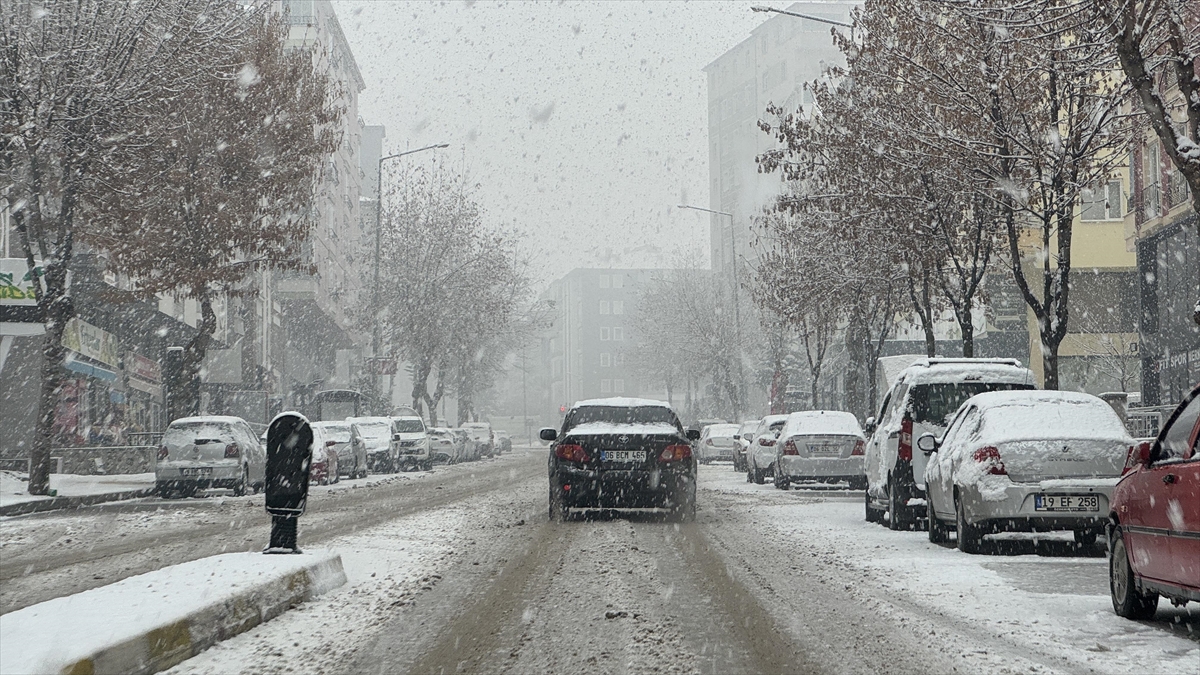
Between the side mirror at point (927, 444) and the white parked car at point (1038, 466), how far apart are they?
1.21 metres

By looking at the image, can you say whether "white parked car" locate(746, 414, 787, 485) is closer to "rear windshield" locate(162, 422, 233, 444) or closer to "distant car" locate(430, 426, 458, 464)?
"rear windshield" locate(162, 422, 233, 444)

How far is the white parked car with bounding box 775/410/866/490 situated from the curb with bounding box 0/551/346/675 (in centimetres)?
1821

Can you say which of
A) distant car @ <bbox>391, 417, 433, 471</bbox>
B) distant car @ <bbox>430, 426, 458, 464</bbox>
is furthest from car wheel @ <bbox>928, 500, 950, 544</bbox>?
distant car @ <bbox>430, 426, 458, 464</bbox>

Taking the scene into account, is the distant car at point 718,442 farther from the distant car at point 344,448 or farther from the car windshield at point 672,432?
the distant car at point 344,448

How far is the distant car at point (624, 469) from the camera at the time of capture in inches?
669

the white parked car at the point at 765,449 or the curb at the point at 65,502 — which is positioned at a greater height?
the white parked car at the point at 765,449

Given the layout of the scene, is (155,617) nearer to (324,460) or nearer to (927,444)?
(927,444)

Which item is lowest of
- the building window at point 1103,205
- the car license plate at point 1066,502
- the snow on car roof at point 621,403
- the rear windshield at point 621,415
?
the car license plate at point 1066,502

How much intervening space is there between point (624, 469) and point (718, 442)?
37.3 meters

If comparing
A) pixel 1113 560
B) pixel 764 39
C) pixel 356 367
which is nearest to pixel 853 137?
pixel 1113 560

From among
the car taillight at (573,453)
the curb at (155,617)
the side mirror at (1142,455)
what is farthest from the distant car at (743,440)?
→ the curb at (155,617)

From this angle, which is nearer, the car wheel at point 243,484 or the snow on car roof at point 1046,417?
the snow on car roof at point 1046,417

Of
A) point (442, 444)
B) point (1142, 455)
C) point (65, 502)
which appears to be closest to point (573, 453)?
point (1142, 455)

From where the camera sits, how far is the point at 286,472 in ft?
32.8
